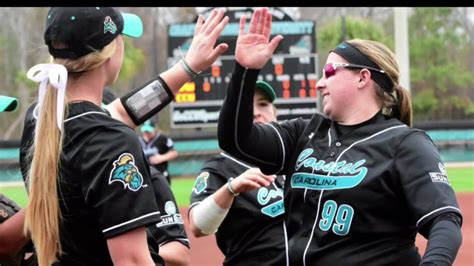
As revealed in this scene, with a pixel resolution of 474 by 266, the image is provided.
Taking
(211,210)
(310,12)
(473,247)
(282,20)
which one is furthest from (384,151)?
(310,12)

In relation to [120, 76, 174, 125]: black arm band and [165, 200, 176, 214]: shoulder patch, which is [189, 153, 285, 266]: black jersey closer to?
[165, 200, 176, 214]: shoulder patch

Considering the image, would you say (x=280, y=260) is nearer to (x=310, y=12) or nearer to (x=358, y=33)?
(x=358, y=33)

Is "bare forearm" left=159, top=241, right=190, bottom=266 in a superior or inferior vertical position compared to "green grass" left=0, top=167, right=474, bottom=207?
superior

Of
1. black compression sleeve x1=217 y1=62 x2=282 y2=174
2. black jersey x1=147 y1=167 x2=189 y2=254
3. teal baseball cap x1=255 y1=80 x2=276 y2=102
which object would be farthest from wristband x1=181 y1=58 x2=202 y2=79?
teal baseball cap x1=255 y1=80 x2=276 y2=102

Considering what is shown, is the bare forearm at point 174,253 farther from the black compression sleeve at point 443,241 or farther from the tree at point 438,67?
the tree at point 438,67

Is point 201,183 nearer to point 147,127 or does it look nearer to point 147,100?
point 147,100

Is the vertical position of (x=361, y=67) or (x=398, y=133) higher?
(x=361, y=67)

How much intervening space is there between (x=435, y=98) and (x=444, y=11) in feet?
11.8

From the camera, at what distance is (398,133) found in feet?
10.3

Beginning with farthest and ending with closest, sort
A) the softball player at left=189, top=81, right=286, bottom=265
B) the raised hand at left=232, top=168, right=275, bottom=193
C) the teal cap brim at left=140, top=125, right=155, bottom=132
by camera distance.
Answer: the teal cap brim at left=140, top=125, right=155, bottom=132 → the softball player at left=189, top=81, right=286, bottom=265 → the raised hand at left=232, top=168, right=275, bottom=193

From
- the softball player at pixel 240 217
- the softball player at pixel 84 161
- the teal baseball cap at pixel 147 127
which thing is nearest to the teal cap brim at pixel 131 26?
the softball player at pixel 84 161

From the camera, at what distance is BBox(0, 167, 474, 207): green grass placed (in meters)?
15.0

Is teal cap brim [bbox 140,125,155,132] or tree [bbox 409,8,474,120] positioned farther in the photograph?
tree [bbox 409,8,474,120]

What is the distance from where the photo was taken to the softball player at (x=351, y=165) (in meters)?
3.00
